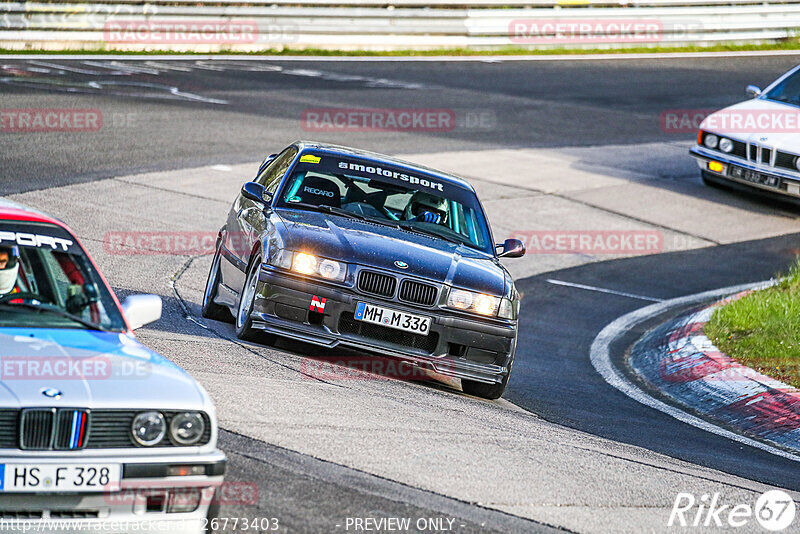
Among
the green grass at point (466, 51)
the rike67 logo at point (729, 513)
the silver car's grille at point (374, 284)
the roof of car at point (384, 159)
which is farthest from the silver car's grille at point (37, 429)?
the green grass at point (466, 51)

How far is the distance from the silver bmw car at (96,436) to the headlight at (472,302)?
344 centimetres

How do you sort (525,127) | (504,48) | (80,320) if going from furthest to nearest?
1. (504,48)
2. (525,127)
3. (80,320)

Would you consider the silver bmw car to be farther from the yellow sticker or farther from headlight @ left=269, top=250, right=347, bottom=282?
the yellow sticker

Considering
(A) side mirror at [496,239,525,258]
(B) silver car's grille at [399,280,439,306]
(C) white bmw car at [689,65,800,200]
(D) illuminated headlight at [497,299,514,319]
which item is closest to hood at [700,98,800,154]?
(C) white bmw car at [689,65,800,200]

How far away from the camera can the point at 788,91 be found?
18.5m

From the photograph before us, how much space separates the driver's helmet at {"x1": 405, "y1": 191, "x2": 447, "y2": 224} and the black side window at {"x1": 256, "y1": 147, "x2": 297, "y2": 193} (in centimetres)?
106

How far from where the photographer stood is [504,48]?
102 feet

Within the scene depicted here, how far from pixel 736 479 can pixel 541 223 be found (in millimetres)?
9132

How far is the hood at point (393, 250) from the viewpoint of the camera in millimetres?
8562

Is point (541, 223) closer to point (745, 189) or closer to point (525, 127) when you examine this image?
point (745, 189)

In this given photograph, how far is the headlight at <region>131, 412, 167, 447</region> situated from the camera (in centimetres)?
477

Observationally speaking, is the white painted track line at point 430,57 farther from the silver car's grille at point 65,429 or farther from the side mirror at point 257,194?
the silver car's grille at point 65,429

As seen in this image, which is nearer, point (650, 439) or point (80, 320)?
point (80, 320)

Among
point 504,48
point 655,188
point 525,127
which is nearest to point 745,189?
point 655,188
